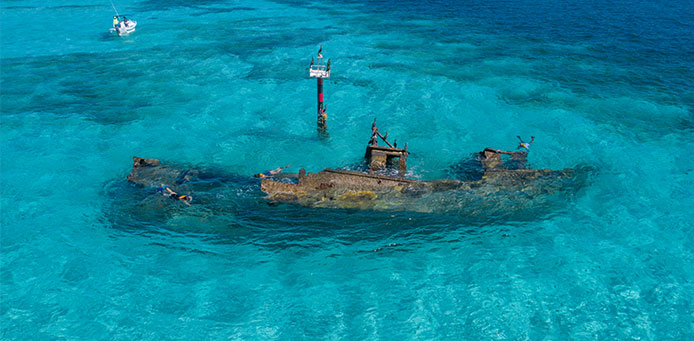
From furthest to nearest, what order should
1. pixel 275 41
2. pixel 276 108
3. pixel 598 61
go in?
pixel 275 41 < pixel 598 61 < pixel 276 108

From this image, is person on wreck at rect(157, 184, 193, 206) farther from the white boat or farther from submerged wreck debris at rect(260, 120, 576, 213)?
the white boat

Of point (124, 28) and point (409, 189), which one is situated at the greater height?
point (124, 28)

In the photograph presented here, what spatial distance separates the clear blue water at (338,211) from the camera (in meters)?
19.5

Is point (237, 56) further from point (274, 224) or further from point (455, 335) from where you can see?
point (455, 335)

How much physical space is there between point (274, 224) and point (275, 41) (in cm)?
4285

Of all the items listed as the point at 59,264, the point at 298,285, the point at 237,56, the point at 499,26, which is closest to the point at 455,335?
the point at 298,285

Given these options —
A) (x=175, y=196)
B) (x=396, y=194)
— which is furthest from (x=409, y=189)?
(x=175, y=196)

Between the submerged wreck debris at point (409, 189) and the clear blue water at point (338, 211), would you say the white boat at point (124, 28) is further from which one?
the submerged wreck debris at point (409, 189)

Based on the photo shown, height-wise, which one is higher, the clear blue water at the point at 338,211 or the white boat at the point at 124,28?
the white boat at the point at 124,28

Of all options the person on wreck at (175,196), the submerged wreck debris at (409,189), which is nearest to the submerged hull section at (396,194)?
the submerged wreck debris at (409,189)

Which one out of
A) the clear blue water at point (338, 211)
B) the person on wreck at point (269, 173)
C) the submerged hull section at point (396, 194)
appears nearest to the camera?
the clear blue water at point (338, 211)

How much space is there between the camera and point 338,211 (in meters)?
24.3

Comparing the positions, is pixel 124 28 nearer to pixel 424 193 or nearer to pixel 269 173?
pixel 269 173

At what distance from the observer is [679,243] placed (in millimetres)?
23188
